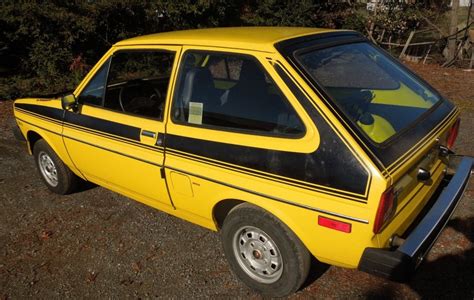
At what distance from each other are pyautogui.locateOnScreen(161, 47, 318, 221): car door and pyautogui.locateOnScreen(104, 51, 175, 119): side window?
0.27 metres

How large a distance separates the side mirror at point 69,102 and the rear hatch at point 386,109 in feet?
6.84

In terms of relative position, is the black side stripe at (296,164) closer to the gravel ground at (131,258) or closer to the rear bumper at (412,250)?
the rear bumper at (412,250)

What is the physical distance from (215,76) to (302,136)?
3.11 ft

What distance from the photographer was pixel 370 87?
3230 mm

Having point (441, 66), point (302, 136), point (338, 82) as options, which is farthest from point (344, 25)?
point (302, 136)

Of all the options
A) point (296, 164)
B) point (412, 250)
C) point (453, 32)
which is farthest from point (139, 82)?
point (453, 32)

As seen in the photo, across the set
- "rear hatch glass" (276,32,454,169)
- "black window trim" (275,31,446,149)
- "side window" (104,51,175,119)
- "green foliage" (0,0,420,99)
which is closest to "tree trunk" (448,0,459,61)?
"green foliage" (0,0,420,99)

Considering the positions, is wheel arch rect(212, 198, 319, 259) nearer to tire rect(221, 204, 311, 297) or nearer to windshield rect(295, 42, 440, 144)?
tire rect(221, 204, 311, 297)

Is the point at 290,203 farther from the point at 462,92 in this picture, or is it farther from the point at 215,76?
the point at 462,92

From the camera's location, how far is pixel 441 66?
11266 millimetres

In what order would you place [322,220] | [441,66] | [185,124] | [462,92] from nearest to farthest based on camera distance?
[322,220]
[185,124]
[462,92]
[441,66]

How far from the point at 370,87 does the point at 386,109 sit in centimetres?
34

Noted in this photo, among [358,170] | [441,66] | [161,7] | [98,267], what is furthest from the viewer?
[441,66]

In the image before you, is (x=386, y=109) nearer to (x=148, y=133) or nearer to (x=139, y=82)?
(x=148, y=133)
